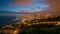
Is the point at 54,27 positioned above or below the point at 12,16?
below

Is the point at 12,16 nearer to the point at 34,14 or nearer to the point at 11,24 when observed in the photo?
the point at 11,24

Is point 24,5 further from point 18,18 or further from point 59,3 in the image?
point 59,3

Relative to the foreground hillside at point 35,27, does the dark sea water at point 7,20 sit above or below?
above

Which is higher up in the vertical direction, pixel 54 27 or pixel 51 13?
pixel 51 13

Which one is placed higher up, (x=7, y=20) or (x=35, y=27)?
(x=7, y=20)

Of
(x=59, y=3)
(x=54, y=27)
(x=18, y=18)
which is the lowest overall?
(x=54, y=27)

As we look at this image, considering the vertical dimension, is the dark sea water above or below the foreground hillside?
above

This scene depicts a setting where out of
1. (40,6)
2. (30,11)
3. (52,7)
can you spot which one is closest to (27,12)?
(30,11)

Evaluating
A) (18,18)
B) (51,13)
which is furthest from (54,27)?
(18,18)

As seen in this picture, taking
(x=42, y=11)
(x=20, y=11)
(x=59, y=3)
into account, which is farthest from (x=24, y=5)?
(x=59, y=3)
